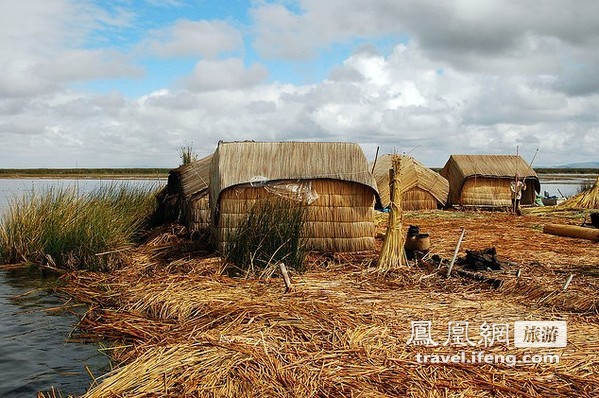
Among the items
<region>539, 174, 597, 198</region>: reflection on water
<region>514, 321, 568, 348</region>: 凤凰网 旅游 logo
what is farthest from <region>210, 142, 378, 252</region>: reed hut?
<region>539, 174, 597, 198</region>: reflection on water

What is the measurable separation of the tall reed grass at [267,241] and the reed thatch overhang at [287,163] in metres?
1.16

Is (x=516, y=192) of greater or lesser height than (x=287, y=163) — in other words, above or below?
below

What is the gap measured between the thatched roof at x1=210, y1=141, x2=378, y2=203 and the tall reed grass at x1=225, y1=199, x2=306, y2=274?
1.17 metres

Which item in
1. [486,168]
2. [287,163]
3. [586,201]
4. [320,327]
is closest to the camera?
[320,327]

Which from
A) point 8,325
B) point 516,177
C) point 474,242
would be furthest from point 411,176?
point 8,325

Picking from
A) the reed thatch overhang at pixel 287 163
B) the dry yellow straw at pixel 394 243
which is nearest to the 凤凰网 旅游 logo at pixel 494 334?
the dry yellow straw at pixel 394 243

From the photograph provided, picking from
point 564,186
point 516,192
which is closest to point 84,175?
point 564,186

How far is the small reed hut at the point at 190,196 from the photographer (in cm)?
1188

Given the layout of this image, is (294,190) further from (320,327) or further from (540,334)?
(540,334)

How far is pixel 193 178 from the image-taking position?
12.9m

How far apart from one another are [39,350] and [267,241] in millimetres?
3391

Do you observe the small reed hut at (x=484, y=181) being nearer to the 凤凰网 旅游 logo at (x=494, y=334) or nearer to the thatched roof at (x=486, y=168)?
the thatched roof at (x=486, y=168)

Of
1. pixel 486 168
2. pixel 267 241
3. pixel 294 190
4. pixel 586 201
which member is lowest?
pixel 267 241

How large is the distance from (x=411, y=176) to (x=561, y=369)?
16.3m
